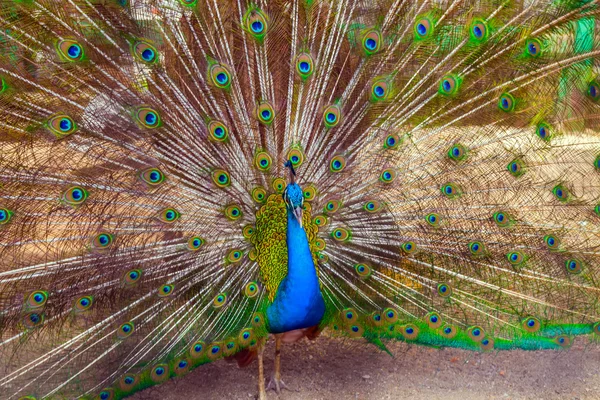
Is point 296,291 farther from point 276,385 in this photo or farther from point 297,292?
point 276,385

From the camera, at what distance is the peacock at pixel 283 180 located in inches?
95.0

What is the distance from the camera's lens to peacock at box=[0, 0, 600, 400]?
241 centimetres

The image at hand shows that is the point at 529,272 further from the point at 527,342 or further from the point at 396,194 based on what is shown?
the point at 396,194

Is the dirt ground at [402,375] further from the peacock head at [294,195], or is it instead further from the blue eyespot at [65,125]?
the blue eyespot at [65,125]

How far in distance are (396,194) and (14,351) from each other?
1918 mm

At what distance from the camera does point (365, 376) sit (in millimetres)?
3289

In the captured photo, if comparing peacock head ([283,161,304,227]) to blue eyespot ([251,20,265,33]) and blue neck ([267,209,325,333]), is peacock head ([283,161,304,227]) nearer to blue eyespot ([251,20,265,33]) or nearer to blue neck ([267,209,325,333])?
blue neck ([267,209,325,333])

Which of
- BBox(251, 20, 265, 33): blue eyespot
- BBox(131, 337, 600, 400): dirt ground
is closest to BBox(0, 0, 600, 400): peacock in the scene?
BBox(251, 20, 265, 33): blue eyespot

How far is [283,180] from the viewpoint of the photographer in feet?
9.09

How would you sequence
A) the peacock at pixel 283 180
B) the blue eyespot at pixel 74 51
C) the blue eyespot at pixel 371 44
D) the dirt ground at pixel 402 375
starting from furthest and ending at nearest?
the dirt ground at pixel 402 375 < the blue eyespot at pixel 371 44 < the peacock at pixel 283 180 < the blue eyespot at pixel 74 51

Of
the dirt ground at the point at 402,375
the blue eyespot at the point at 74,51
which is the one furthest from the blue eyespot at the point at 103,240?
the dirt ground at the point at 402,375

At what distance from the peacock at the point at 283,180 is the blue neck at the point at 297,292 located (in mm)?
12

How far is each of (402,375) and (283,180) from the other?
1.42 m

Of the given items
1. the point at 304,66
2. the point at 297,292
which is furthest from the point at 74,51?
the point at 297,292
